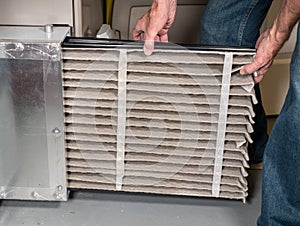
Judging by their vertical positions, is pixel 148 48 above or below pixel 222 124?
above

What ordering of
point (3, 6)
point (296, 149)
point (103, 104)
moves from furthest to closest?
point (3, 6) < point (103, 104) < point (296, 149)

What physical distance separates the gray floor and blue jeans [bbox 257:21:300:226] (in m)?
0.13

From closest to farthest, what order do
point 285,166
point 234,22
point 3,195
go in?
point 285,166 → point 3,195 → point 234,22

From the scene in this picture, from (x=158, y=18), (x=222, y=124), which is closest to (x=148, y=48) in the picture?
(x=158, y=18)

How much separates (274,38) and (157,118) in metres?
0.25

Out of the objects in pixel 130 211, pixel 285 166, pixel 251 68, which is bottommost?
pixel 130 211

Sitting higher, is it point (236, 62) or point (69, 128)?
point (236, 62)

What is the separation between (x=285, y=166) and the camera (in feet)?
2.64

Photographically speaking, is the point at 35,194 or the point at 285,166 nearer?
the point at 285,166

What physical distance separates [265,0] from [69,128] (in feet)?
1.55

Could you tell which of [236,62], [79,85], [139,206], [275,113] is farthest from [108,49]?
[275,113]

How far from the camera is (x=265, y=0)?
1.02 metres

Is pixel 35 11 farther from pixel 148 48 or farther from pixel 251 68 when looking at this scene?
pixel 251 68

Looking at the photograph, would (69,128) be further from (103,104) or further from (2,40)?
(2,40)
